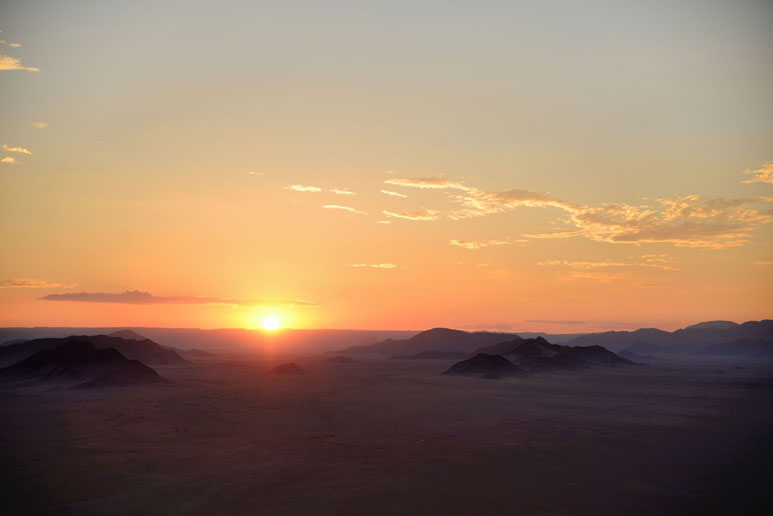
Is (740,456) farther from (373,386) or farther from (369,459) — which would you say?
(373,386)

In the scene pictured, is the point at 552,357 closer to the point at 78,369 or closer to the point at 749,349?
the point at 78,369

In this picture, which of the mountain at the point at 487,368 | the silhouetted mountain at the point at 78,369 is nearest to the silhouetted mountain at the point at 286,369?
the silhouetted mountain at the point at 78,369

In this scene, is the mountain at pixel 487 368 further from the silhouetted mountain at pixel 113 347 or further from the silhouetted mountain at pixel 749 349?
the silhouetted mountain at pixel 749 349

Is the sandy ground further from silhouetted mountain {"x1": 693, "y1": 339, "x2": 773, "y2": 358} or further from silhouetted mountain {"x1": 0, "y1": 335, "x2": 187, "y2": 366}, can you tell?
silhouetted mountain {"x1": 693, "y1": 339, "x2": 773, "y2": 358}

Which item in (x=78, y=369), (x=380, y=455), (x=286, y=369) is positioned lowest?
(x=286, y=369)

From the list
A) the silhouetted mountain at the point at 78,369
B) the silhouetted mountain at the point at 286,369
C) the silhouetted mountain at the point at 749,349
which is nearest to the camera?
the silhouetted mountain at the point at 78,369

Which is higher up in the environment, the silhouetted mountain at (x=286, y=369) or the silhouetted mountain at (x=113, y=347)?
the silhouetted mountain at (x=113, y=347)

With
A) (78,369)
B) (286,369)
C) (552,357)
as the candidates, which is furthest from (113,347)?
(552,357)

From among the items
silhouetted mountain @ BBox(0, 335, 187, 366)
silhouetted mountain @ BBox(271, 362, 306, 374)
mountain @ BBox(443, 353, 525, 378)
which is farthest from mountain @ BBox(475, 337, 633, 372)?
silhouetted mountain @ BBox(0, 335, 187, 366)
